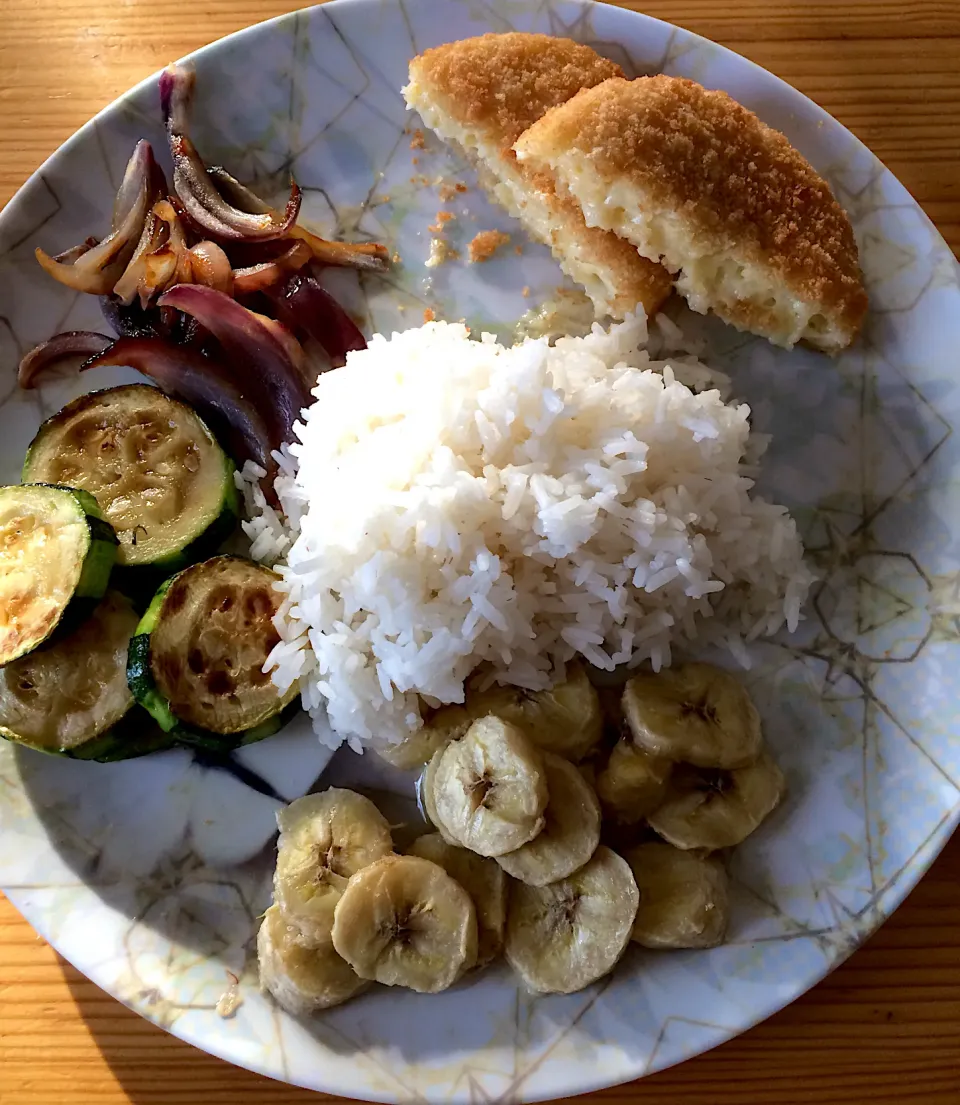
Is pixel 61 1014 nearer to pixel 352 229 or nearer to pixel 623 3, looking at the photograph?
pixel 352 229

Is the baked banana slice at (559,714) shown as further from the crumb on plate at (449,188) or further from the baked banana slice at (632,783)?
the crumb on plate at (449,188)

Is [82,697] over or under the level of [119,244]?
under

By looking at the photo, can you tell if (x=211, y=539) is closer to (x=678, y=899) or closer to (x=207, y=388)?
(x=207, y=388)

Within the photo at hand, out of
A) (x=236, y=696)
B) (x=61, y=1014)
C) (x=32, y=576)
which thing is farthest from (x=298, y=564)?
(x=61, y=1014)

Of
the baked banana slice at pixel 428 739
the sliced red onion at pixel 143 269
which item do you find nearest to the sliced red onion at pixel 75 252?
the sliced red onion at pixel 143 269

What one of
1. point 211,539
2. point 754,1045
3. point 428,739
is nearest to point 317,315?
point 211,539

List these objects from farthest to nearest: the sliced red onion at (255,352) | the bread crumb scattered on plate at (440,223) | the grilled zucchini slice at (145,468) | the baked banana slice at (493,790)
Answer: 1. the bread crumb scattered on plate at (440,223)
2. the sliced red onion at (255,352)
3. the grilled zucchini slice at (145,468)
4. the baked banana slice at (493,790)

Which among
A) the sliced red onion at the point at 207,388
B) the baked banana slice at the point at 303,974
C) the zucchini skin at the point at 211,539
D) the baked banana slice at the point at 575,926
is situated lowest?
the baked banana slice at the point at 303,974
